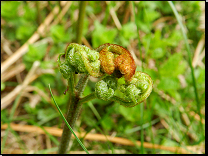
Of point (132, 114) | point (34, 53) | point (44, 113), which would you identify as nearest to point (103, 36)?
point (34, 53)

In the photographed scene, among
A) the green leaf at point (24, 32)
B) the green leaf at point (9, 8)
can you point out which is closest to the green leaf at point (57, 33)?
the green leaf at point (24, 32)

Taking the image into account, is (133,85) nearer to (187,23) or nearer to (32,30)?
(32,30)

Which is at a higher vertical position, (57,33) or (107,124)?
(57,33)

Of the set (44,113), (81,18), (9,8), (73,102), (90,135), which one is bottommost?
(90,135)

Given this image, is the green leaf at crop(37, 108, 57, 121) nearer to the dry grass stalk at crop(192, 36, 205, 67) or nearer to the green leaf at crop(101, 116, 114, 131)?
the green leaf at crop(101, 116, 114, 131)

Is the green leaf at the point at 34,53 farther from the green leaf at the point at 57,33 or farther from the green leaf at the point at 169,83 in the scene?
the green leaf at the point at 169,83

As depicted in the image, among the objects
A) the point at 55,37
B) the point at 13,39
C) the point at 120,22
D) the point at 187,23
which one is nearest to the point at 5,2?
the point at 13,39

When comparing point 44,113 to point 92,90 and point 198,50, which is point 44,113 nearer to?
point 92,90

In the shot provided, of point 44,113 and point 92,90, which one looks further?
point 92,90

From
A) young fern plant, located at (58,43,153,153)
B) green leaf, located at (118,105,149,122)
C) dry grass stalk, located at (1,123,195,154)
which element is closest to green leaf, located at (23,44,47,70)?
Answer: dry grass stalk, located at (1,123,195,154)
